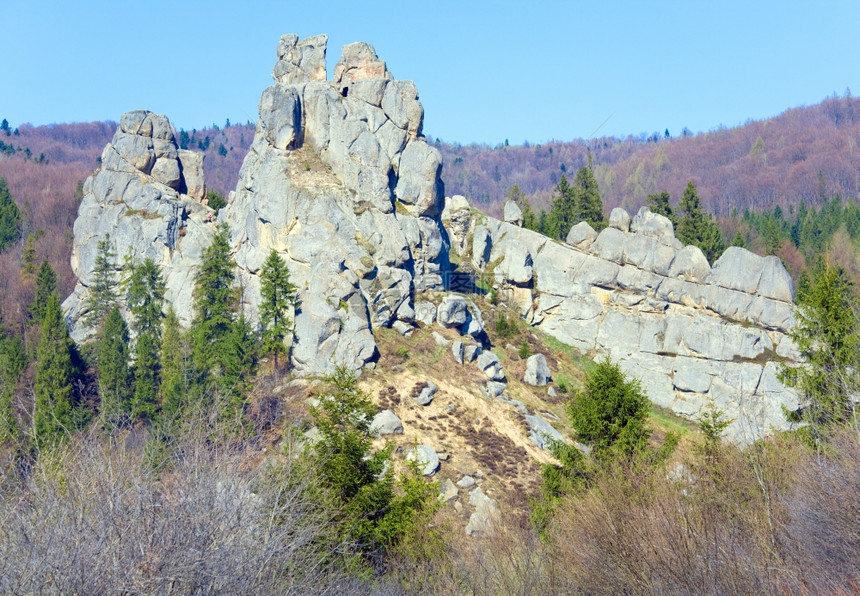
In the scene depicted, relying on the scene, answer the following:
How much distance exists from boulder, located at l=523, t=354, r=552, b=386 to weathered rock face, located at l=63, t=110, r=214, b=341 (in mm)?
20660

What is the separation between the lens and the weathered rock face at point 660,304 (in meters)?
50.1

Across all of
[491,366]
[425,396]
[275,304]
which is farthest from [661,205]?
[275,304]

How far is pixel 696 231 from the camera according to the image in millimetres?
61062

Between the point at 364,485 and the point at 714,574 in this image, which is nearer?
the point at 714,574

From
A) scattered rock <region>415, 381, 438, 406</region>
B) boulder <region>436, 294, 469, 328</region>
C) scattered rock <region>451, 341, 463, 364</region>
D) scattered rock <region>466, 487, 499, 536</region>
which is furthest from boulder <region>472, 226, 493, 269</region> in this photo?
scattered rock <region>466, 487, 499, 536</region>

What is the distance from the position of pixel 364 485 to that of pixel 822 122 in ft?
631

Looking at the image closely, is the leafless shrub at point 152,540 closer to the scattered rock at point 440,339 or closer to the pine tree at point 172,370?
the pine tree at point 172,370

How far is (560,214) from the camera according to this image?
66625 mm

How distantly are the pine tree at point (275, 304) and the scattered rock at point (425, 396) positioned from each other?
7413 millimetres

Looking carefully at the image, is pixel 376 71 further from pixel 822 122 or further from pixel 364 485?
pixel 822 122

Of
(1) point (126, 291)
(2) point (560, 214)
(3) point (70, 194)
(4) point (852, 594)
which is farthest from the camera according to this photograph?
(3) point (70, 194)

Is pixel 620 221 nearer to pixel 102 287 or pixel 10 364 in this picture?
pixel 102 287

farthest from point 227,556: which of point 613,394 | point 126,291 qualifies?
point 126,291

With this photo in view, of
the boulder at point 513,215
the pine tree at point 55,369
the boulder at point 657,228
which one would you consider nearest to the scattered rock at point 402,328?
the pine tree at point 55,369
